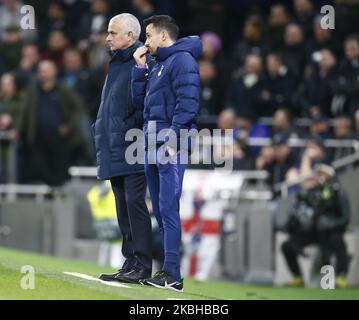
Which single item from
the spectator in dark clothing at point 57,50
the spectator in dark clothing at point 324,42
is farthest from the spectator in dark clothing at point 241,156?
the spectator in dark clothing at point 57,50

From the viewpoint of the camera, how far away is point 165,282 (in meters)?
11.7

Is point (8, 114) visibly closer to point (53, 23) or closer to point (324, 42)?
point (53, 23)

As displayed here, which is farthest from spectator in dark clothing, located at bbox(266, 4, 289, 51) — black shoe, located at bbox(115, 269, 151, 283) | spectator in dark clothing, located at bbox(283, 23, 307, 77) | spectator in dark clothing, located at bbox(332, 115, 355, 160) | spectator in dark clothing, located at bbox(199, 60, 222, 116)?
black shoe, located at bbox(115, 269, 151, 283)

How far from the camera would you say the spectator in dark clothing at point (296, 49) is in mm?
20953

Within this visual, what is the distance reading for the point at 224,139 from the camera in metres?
20.2

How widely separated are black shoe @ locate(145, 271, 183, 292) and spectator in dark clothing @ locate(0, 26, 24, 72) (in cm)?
1133

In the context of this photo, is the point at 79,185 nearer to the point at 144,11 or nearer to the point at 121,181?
the point at 144,11

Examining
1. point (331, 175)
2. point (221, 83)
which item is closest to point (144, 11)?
point (221, 83)

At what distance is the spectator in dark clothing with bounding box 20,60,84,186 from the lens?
67.7 feet

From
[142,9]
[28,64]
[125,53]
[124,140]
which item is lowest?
[124,140]

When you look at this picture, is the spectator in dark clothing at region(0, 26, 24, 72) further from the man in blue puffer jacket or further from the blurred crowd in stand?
the man in blue puffer jacket

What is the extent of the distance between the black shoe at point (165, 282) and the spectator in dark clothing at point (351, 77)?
8.42 m

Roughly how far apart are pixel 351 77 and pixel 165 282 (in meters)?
8.68

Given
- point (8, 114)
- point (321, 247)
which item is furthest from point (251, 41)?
point (321, 247)
